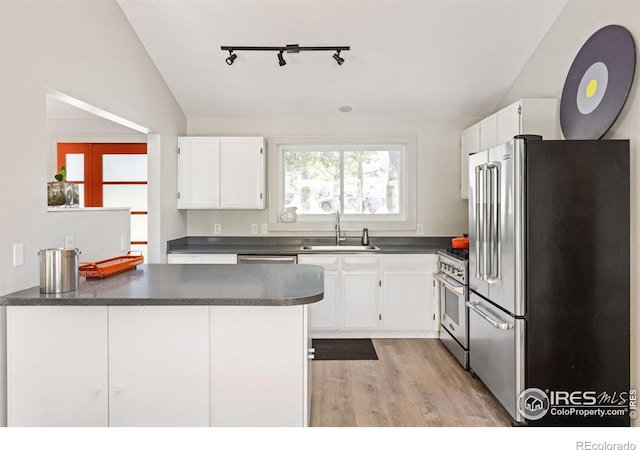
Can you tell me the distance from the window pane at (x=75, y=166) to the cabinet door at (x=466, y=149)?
155 inches

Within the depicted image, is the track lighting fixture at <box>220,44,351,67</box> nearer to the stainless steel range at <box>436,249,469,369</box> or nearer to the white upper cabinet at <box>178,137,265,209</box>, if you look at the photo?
the white upper cabinet at <box>178,137,265,209</box>

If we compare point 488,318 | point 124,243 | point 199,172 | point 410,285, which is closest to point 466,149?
point 410,285

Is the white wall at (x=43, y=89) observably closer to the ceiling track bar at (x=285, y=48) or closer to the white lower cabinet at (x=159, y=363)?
the white lower cabinet at (x=159, y=363)

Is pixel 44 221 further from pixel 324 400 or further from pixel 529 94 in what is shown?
pixel 529 94

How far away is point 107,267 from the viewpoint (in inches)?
94.4

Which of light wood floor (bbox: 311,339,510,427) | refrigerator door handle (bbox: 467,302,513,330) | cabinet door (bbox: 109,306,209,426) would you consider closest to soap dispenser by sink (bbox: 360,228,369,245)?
light wood floor (bbox: 311,339,510,427)

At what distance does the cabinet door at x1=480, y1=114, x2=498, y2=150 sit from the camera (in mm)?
3626

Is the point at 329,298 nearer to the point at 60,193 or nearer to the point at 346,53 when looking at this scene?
the point at 346,53

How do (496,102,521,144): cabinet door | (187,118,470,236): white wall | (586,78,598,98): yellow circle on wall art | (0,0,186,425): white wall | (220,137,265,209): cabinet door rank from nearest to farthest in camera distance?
(0,0,186,425): white wall, (586,78,598,98): yellow circle on wall art, (496,102,521,144): cabinet door, (220,137,265,209): cabinet door, (187,118,470,236): white wall

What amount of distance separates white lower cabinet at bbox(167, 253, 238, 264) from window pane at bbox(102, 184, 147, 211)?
932 mm

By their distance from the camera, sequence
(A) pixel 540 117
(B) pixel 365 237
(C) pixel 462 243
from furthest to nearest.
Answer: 1. (B) pixel 365 237
2. (C) pixel 462 243
3. (A) pixel 540 117

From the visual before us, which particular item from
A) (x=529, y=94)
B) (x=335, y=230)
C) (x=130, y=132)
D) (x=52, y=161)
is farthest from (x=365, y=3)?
(x=52, y=161)

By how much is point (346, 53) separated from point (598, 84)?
6.08ft

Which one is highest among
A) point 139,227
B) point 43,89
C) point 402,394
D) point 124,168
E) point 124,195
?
point 43,89
